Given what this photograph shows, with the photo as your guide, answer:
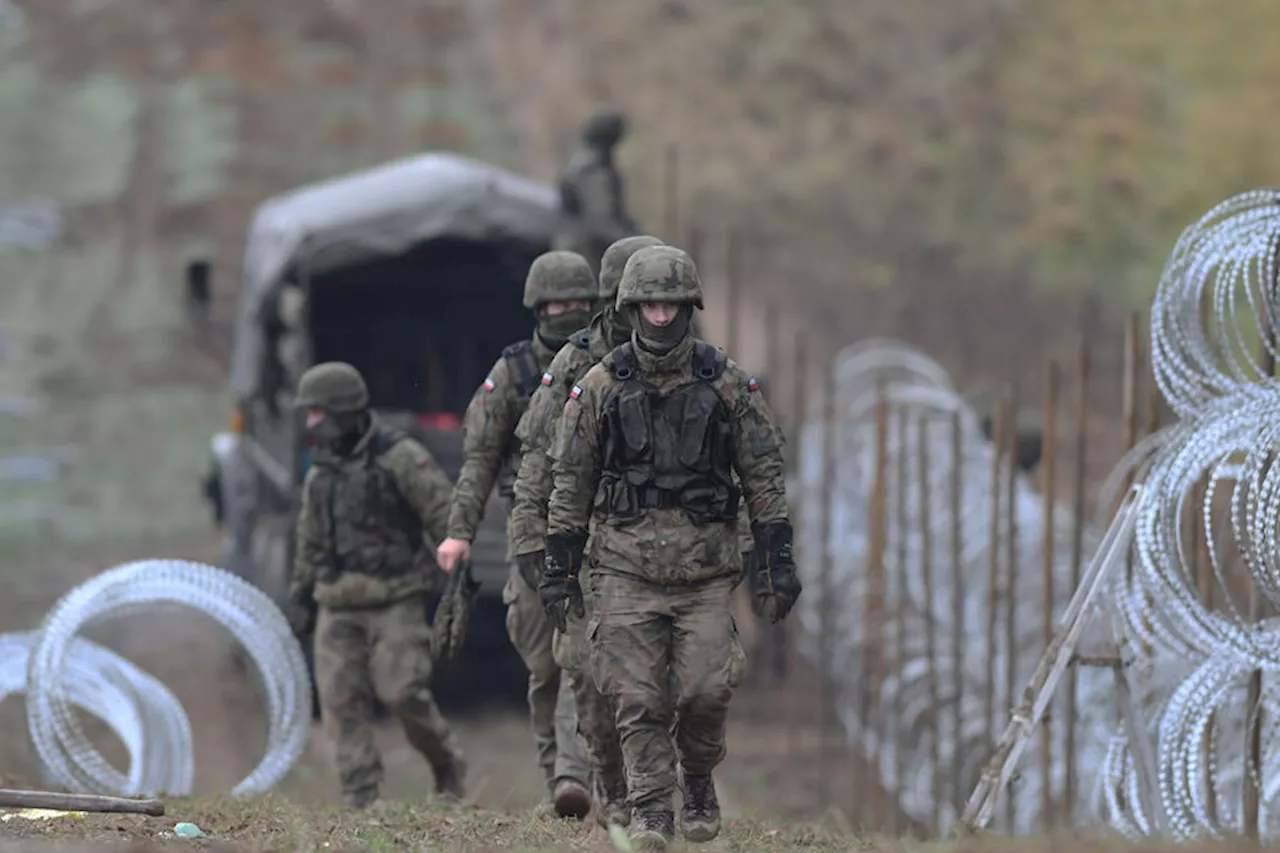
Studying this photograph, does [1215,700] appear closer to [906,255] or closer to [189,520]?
[189,520]

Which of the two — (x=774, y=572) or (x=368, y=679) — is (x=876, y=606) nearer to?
(x=368, y=679)

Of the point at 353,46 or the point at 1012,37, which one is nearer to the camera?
the point at 1012,37

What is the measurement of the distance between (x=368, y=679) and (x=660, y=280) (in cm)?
372

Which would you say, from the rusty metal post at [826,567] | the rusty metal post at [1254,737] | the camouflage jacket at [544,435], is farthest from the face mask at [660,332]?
the rusty metal post at [826,567]

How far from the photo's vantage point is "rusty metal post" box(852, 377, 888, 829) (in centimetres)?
1382

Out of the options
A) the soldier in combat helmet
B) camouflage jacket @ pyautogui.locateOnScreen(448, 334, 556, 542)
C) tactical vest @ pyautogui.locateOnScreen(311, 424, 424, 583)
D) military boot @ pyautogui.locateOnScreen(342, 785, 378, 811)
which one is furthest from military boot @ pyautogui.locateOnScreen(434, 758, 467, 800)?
the soldier in combat helmet

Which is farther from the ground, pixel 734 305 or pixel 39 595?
pixel 734 305

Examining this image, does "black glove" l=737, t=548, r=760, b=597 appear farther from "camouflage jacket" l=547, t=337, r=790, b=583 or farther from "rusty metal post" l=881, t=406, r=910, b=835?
"rusty metal post" l=881, t=406, r=910, b=835

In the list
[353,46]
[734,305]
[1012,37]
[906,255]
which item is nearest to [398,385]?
[734,305]

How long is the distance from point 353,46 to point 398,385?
22564 millimetres

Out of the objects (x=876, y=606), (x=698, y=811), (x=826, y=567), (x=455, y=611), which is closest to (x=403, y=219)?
(x=826, y=567)

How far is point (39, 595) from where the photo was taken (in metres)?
21.5

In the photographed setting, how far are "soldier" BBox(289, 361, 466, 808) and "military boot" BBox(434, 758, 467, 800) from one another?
0.57 ft

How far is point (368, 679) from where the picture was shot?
1165 cm
